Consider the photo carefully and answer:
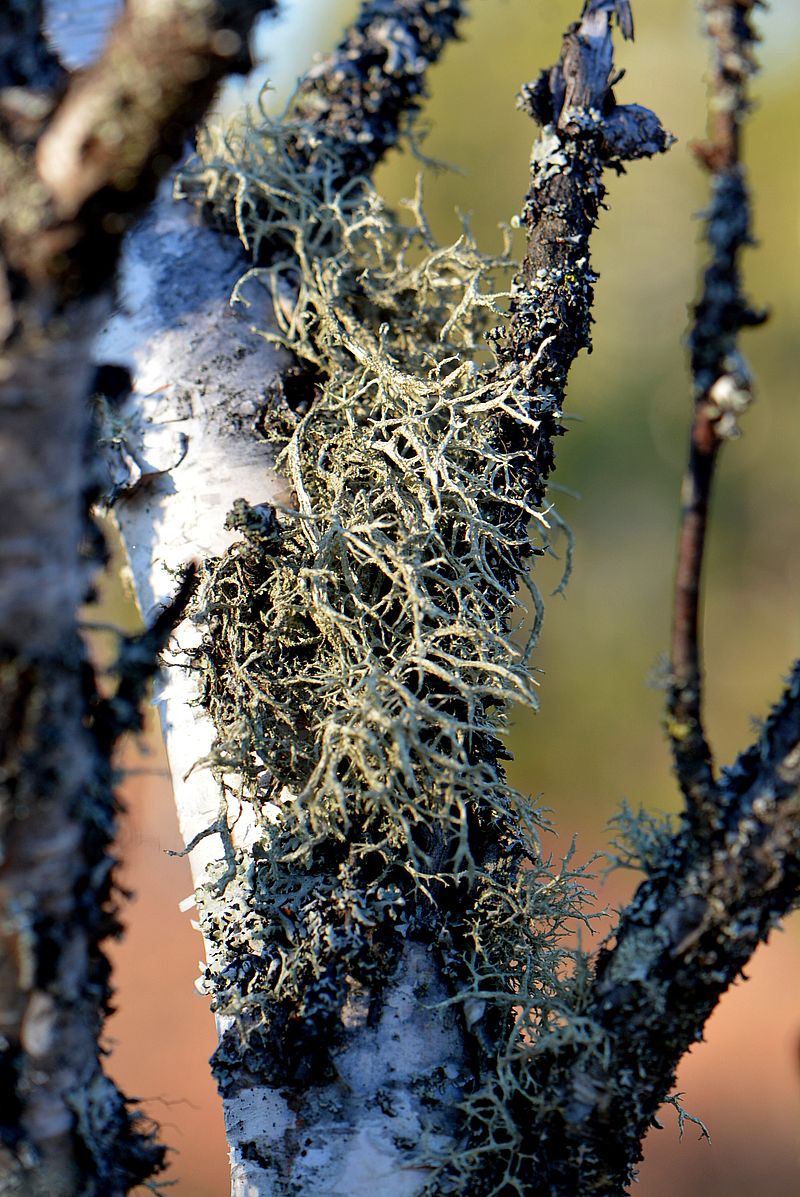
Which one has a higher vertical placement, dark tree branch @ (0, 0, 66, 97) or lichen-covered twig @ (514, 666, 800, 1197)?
dark tree branch @ (0, 0, 66, 97)

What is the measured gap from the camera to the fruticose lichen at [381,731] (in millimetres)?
714

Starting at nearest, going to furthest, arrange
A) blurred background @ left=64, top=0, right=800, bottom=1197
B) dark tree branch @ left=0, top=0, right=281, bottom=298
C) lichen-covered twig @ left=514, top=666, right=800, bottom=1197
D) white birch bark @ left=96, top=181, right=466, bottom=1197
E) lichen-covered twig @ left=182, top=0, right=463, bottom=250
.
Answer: dark tree branch @ left=0, top=0, right=281, bottom=298 < lichen-covered twig @ left=514, top=666, right=800, bottom=1197 < white birch bark @ left=96, top=181, right=466, bottom=1197 < lichen-covered twig @ left=182, top=0, right=463, bottom=250 < blurred background @ left=64, top=0, right=800, bottom=1197

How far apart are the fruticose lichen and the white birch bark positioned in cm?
2

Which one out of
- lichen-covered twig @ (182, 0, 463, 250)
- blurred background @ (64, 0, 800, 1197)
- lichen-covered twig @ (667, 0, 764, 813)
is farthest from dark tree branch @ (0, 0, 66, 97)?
blurred background @ (64, 0, 800, 1197)

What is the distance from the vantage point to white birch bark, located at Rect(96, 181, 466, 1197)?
2.31 feet

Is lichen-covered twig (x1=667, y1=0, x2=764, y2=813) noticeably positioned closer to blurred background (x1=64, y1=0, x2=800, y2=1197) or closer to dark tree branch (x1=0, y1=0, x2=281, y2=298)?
dark tree branch (x1=0, y1=0, x2=281, y2=298)

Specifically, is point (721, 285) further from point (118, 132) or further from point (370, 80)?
point (370, 80)

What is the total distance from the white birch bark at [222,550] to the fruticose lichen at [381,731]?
0.08 ft

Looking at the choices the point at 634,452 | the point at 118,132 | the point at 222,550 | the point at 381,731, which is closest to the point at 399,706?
the point at 381,731

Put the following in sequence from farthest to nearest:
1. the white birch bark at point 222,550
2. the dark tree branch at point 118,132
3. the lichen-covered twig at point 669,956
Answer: the white birch bark at point 222,550, the lichen-covered twig at point 669,956, the dark tree branch at point 118,132

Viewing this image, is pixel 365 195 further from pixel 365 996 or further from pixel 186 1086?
pixel 186 1086

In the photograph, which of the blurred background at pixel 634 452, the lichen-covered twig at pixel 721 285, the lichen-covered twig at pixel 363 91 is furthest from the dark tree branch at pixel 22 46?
the blurred background at pixel 634 452

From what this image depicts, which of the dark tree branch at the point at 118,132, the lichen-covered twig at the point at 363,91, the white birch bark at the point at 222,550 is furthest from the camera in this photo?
the lichen-covered twig at the point at 363,91

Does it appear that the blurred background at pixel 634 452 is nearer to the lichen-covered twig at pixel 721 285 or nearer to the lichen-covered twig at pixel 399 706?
the lichen-covered twig at pixel 399 706
